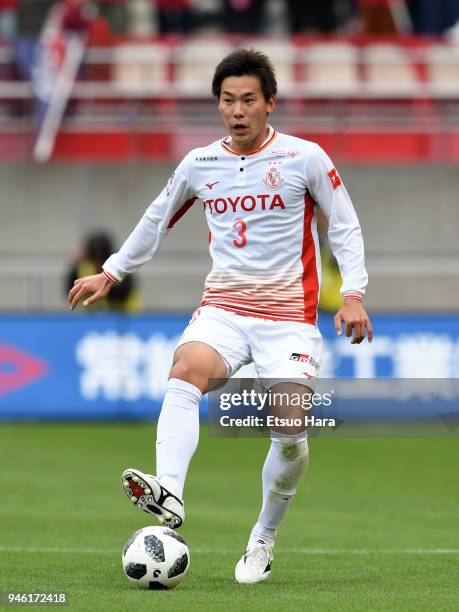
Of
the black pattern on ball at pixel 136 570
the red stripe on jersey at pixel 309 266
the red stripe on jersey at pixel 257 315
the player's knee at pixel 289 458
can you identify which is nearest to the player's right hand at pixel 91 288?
the red stripe on jersey at pixel 257 315

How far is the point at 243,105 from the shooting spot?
6484mm

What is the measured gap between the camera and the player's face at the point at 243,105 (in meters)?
6.48

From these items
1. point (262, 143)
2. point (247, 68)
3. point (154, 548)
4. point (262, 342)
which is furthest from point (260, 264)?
point (154, 548)

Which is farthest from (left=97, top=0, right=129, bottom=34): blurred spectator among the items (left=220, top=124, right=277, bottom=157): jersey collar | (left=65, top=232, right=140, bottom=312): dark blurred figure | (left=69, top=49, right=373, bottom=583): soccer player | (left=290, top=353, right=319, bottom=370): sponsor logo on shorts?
(left=290, top=353, right=319, bottom=370): sponsor logo on shorts

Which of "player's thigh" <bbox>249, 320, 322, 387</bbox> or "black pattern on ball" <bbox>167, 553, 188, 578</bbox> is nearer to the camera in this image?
"black pattern on ball" <bbox>167, 553, 188, 578</bbox>

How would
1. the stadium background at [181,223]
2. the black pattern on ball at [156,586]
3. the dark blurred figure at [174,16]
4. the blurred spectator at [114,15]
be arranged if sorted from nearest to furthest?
1. the black pattern on ball at [156,586]
2. the stadium background at [181,223]
3. the blurred spectator at [114,15]
4. the dark blurred figure at [174,16]

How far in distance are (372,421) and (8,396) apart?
405 cm

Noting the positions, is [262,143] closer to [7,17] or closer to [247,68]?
[247,68]

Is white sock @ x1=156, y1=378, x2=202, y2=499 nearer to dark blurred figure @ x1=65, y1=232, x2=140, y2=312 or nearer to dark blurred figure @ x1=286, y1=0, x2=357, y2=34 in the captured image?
dark blurred figure @ x1=65, y1=232, x2=140, y2=312

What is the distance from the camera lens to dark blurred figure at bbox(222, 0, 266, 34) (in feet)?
71.8

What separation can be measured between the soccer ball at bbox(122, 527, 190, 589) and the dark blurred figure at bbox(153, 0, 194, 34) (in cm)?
1665

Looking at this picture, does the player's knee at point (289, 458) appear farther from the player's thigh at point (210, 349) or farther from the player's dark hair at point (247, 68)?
the player's dark hair at point (247, 68)

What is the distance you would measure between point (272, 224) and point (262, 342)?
540 millimetres

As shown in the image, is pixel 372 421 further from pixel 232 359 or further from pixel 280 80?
pixel 232 359
